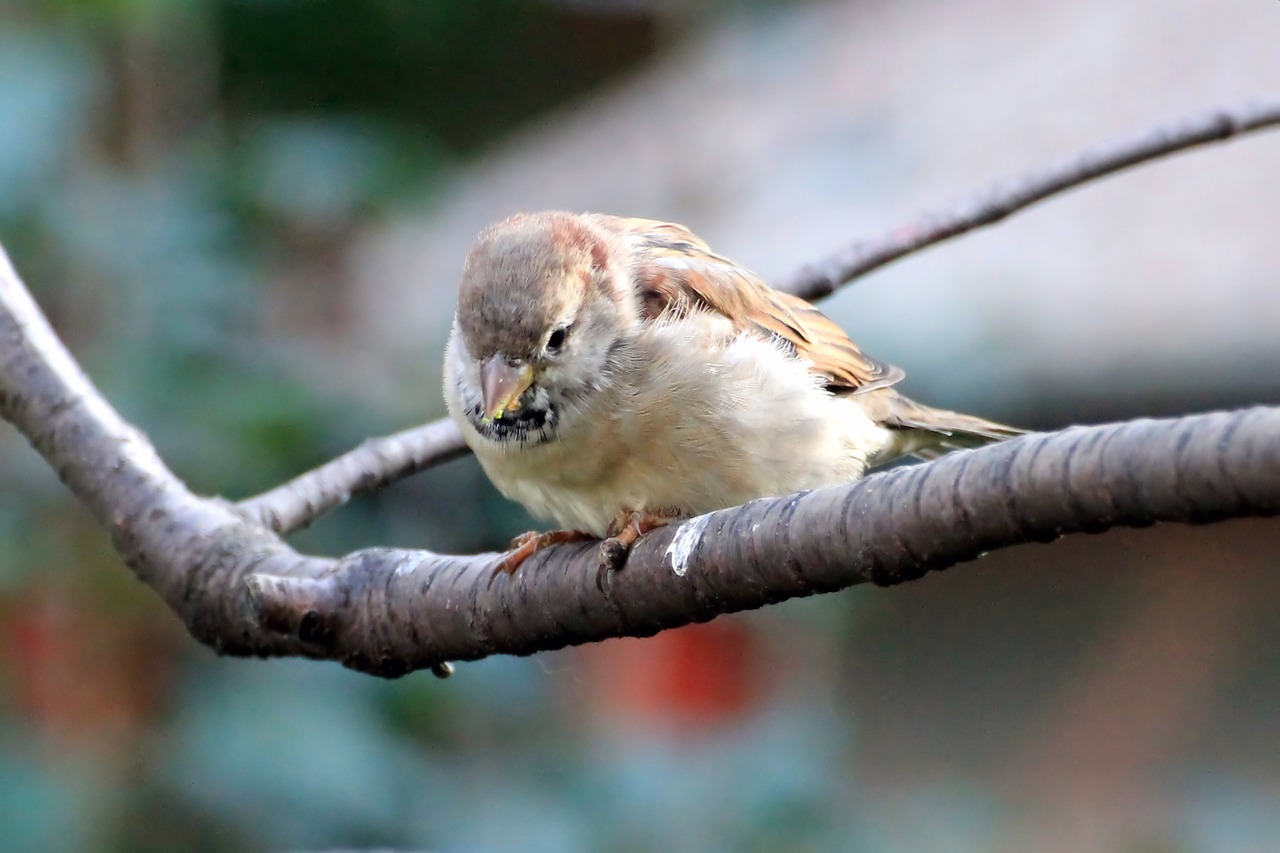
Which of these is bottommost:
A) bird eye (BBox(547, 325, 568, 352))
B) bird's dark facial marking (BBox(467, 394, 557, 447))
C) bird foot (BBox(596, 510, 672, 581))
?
bird foot (BBox(596, 510, 672, 581))

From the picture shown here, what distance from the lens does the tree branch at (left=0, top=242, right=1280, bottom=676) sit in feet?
3.77

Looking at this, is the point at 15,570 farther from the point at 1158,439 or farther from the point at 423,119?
the point at 423,119

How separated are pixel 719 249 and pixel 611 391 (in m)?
4.49

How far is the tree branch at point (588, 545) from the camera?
3.77 feet

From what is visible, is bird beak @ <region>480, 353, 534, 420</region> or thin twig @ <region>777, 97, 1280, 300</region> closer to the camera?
Answer: bird beak @ <region>480, 353, 534, 420</region>

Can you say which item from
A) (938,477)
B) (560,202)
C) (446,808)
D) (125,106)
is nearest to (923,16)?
(560,202)

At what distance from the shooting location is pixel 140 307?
328cm

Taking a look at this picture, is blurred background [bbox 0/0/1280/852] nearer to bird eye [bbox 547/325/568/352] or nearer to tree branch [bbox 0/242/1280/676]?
tree branch [bbox 0/242/1280/676]

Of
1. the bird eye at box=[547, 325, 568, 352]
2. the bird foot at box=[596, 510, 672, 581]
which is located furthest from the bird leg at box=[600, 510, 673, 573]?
the bird eye at box=[547, 325, 568, 352]

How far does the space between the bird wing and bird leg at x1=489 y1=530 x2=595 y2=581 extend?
0.47m

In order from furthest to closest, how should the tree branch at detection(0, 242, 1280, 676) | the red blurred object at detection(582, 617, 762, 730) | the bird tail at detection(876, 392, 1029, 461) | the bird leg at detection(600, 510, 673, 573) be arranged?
1. the red blurred object at detection(582, 617, 762, 730)
2. the bird tail at detection(876, 392, 1029, 461)
3. the bird leg at detection(600, 510, 673, 573)
4. the tree branch at detection(0, 242, 1280, 676)

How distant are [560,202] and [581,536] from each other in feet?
20.4

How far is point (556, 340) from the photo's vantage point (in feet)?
7.86

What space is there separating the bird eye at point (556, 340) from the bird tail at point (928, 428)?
879mm
